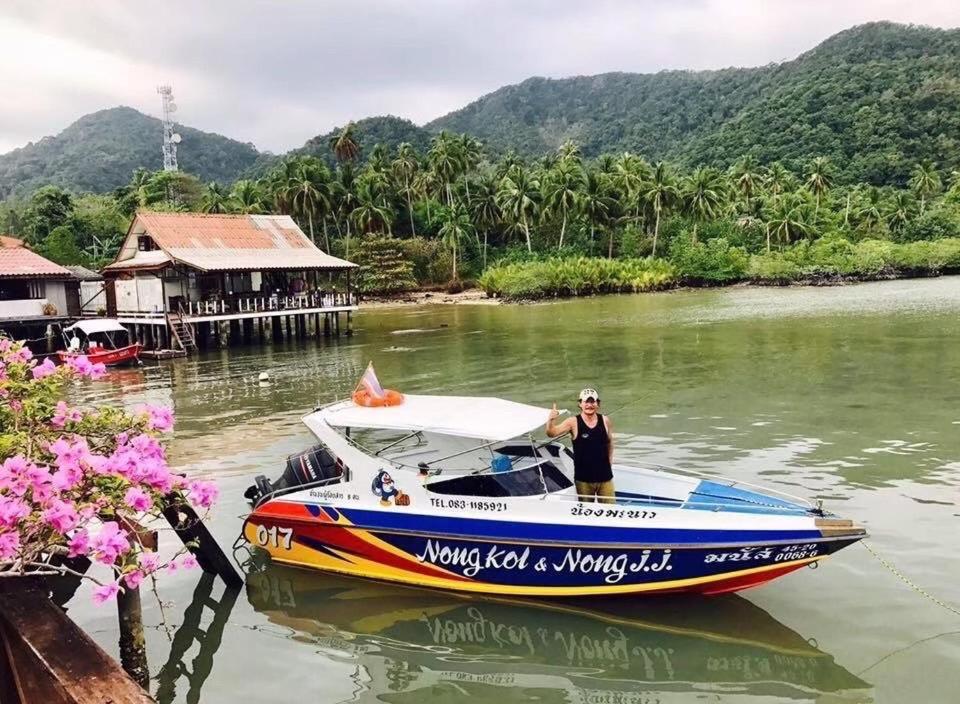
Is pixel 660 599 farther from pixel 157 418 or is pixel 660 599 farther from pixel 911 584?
pixel 157 418

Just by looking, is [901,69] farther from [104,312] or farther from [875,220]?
[104,312]

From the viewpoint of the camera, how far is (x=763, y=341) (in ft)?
99.9

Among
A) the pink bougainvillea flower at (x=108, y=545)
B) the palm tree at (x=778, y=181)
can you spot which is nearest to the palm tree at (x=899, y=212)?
the palm tree at (x=778, y=181)

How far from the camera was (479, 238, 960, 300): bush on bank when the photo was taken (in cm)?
6744

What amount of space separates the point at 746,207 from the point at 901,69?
52936 millimetres

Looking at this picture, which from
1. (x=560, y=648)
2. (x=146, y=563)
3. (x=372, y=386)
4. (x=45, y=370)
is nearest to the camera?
(x=146, y=563)

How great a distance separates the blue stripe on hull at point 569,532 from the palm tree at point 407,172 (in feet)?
243

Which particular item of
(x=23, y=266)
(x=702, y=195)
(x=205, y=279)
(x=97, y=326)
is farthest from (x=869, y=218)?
(x=23, y=266)

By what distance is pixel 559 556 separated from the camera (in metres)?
7.86

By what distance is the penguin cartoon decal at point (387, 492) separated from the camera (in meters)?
8.59

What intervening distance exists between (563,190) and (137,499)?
7346 cm

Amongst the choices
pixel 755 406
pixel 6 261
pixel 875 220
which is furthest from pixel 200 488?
pixel 875 220

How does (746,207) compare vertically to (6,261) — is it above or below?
above

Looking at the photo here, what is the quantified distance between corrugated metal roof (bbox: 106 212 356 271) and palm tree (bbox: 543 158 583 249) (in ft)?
125
